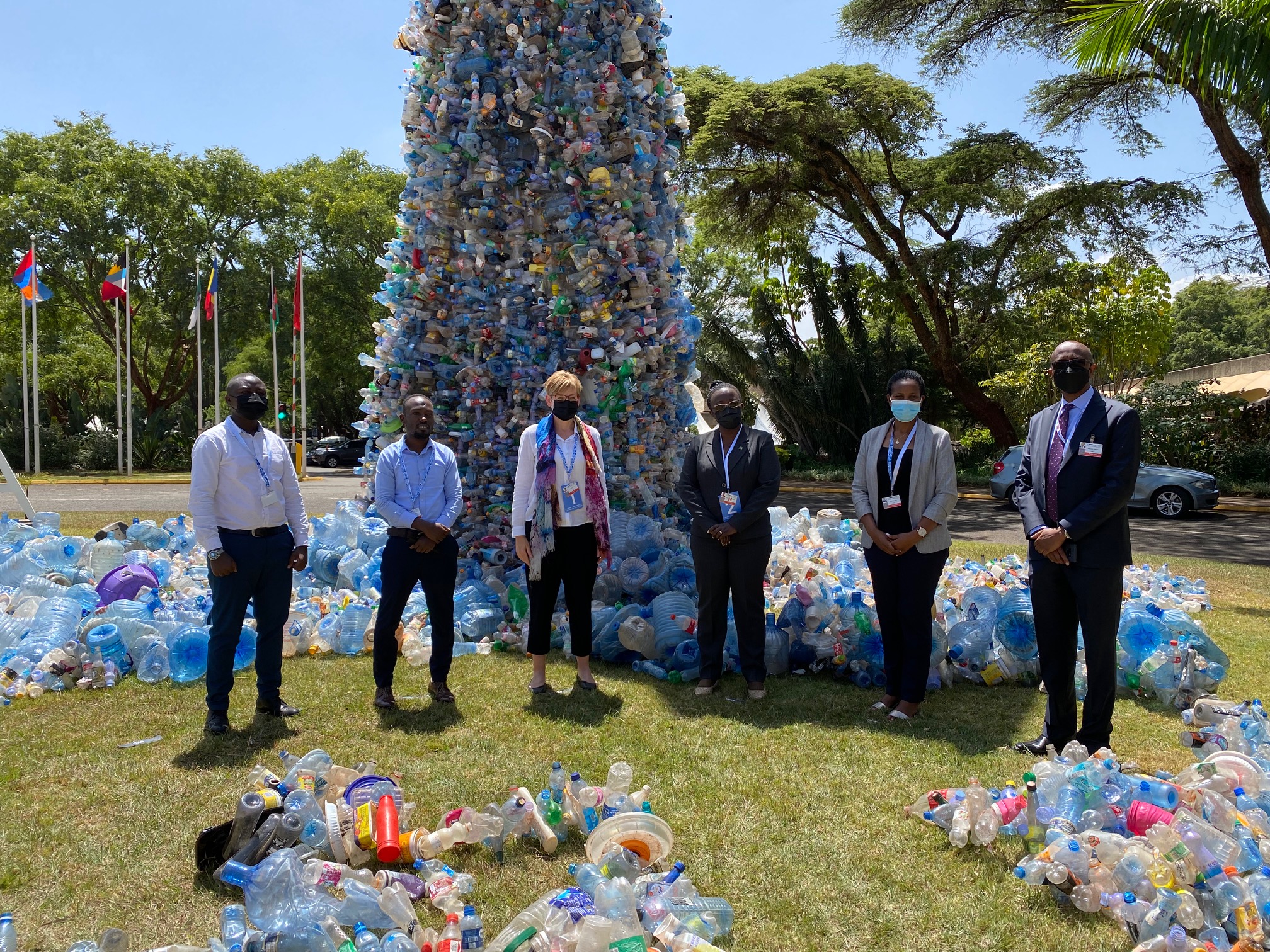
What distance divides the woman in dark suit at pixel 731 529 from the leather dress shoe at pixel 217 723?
8.06ft

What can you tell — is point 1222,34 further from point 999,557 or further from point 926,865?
point 926,865

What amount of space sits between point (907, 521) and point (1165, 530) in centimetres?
1074

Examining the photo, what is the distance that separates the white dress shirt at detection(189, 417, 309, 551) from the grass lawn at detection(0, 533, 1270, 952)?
1025 millimetres

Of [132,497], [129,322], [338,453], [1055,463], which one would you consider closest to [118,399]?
[129,322]

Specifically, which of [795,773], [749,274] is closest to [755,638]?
[795,773]

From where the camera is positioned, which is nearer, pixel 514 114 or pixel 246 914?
pixel 246 914

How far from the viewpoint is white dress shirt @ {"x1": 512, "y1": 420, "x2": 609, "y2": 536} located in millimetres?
4910

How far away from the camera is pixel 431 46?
7.14 m

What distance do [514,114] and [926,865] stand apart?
6023 millimetres

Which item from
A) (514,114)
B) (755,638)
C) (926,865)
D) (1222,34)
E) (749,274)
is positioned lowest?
(926,865)

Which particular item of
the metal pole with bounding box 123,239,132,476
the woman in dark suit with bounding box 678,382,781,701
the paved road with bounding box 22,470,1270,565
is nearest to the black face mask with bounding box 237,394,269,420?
the woman in dark suit with bounding box 678,382,781,701

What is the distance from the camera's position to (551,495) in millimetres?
4945

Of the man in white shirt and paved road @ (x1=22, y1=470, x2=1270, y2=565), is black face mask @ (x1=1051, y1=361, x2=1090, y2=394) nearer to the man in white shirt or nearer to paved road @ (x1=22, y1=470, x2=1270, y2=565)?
the man in white shirt

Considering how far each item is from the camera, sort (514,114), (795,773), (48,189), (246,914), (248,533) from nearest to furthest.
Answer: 1. (246,914)
2. (795,773)
3. (248,533)
4. (514,114)
5. (48,189)
